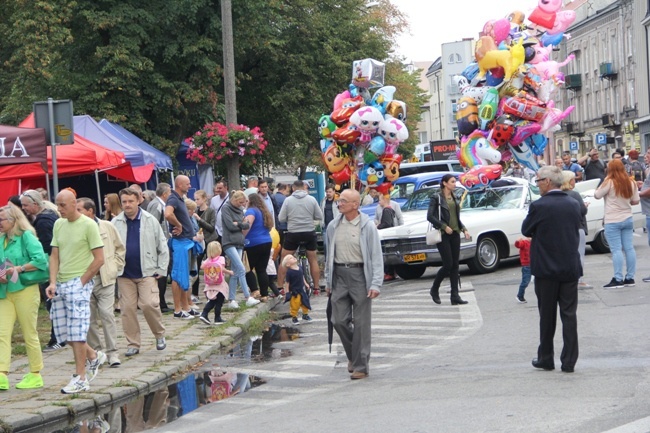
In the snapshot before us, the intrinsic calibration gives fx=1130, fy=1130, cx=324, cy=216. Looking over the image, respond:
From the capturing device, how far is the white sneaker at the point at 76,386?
10125 millimetres

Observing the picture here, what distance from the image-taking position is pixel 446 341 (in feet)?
40.7

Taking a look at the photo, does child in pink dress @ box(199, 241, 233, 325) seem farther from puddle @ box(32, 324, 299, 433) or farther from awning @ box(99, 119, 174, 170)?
awning @ box(99, 119, 174, 170)

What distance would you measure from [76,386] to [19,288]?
1.08 m

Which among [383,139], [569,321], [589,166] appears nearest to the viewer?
[569,321]

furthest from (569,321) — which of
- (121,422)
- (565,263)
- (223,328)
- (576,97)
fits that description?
(576,97)

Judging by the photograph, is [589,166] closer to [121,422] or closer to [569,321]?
[569,321]

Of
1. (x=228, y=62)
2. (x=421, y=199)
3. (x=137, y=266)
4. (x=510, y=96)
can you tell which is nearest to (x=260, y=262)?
(x=137, y=266)

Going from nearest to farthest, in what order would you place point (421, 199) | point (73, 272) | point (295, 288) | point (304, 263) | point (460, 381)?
point (460, 381), point (73, 272), point (295, 288), point (304, 263), point (421, 199)

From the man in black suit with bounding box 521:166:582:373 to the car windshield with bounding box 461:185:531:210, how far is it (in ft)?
33.9

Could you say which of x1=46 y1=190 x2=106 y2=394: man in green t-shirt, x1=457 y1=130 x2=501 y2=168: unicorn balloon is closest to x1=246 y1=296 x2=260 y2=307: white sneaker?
x1=46 y1=190 x2=106 y2=394: man in green t-shirt

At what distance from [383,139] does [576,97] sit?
5828 centimetres

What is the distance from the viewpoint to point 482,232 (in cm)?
1953

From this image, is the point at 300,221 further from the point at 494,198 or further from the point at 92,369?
the point at 92,369

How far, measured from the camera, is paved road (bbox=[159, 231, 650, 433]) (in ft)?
25.8
